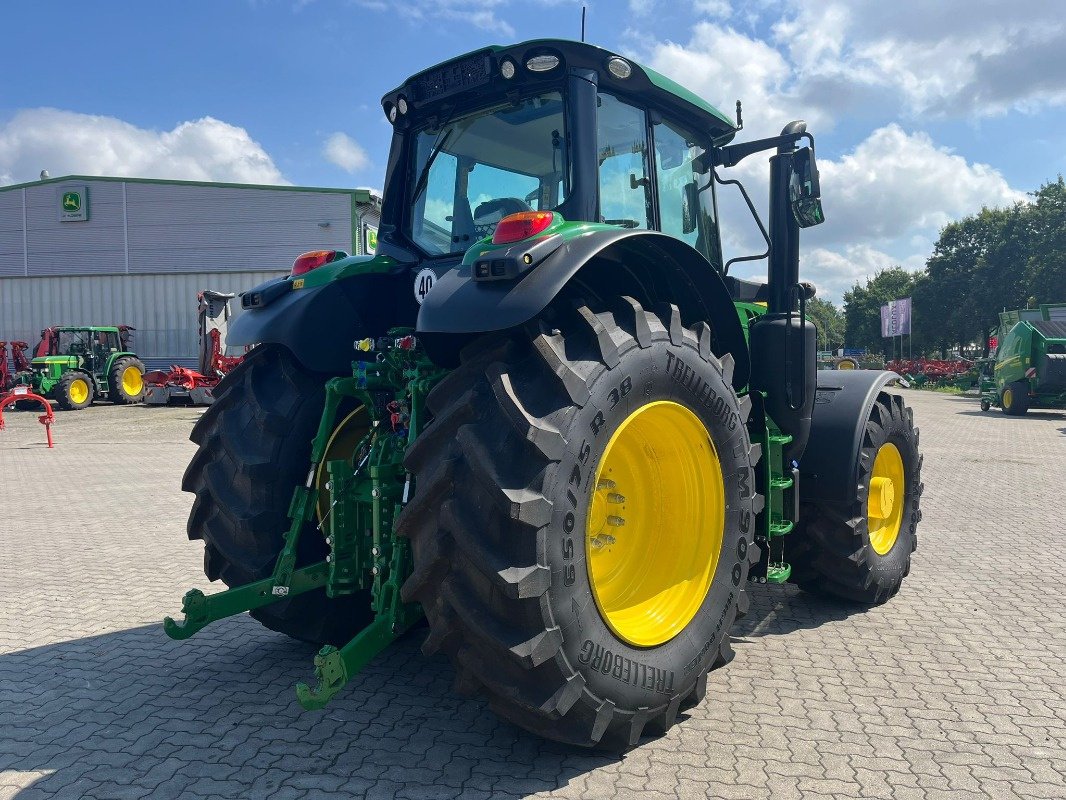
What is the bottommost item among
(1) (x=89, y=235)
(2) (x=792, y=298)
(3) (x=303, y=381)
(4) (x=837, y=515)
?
(4) (x=837, y=515)

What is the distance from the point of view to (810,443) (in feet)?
14.9

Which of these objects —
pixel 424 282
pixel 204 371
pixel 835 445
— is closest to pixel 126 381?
pixel 204 371

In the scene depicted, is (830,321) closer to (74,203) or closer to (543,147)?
(74,203)

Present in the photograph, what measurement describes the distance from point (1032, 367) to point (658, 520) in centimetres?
1990

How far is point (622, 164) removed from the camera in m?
3.69

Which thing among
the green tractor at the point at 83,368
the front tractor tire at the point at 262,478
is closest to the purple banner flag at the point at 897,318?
the green tractor at the point at 83,368

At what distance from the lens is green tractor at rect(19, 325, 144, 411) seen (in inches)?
883

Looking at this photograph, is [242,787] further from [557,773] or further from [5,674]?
[5,674]

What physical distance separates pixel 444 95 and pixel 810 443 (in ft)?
8.97

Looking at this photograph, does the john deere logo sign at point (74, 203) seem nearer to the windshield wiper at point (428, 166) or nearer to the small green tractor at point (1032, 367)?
the windshield wiper at point (428, 166)

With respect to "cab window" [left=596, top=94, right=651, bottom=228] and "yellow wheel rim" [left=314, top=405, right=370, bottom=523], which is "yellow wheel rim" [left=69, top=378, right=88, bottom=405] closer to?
"yellow wheel rim" [left=314, top=405, right=370, bottom=523]

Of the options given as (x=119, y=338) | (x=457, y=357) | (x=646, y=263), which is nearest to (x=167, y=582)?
(x=457, y=357)

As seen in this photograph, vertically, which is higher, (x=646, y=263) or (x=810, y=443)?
(x=646, y=263)

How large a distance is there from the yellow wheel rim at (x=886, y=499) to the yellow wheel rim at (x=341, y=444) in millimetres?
3081
